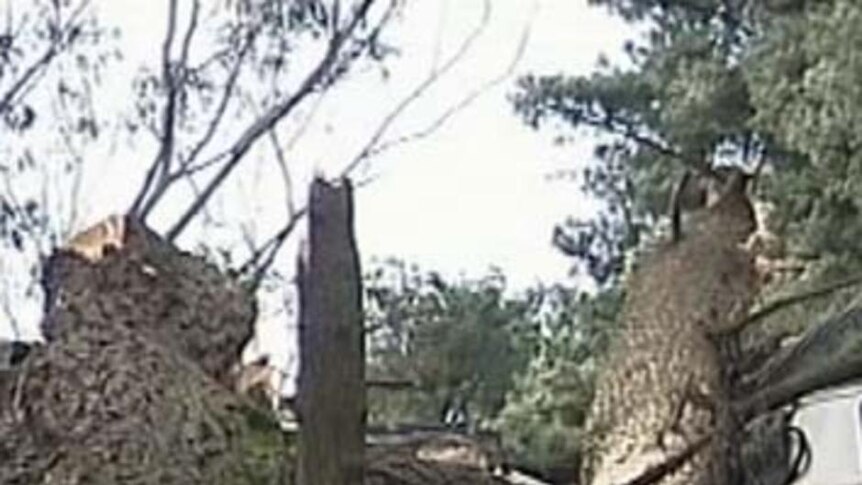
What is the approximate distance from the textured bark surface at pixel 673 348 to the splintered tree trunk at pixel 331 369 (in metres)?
1.83

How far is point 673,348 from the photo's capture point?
19.3 feet

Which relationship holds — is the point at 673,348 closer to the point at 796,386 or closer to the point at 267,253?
the point at 796,386

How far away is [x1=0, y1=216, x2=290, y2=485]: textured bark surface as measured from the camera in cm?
461

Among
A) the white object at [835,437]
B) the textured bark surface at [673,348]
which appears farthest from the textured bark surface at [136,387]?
the white object at [835,437]

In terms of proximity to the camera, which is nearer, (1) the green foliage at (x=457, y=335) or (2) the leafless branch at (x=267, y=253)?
(2) the leafless branch at (x=267, y=253)

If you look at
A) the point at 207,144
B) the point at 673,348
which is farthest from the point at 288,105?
the point at 673,348

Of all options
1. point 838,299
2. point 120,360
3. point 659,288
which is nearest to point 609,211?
point 838,299

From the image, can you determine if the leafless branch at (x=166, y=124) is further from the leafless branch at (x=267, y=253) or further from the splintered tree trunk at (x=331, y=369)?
the splintered tree trunk at (x=331, y=369)

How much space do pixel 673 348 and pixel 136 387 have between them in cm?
195

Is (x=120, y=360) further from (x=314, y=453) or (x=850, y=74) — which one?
(x=850, y=74)

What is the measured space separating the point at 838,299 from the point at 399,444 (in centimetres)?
313

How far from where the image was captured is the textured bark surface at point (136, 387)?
461 cm

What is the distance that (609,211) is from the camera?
62.0 feet

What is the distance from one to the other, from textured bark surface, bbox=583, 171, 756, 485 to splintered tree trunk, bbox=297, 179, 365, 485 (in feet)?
6.01
